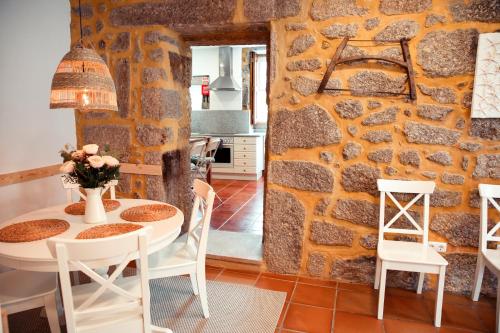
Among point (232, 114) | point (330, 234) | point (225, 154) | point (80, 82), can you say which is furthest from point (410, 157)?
point (232, 114)

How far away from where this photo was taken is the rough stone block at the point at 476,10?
212 cm

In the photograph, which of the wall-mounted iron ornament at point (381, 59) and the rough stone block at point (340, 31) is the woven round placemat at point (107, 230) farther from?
the rough stone block at point (340, 31)

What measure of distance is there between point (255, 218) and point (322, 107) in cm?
198

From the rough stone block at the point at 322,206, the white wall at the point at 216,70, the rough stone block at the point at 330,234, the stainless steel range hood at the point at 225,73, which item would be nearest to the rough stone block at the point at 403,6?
the rough stone block at the point at 322,206

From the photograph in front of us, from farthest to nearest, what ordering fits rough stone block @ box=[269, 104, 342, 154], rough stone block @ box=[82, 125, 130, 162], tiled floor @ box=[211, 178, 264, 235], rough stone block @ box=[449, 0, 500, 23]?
tiled floor @ box=[211, 178, 264, 235] → rough stone block @ box=[82, 125, 130, 162] → rough stone block @ box=[269, 104, 342, 154] → rough stone block @ box=[449, 0, 500, 23]

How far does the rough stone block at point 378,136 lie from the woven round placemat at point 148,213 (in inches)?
57.6

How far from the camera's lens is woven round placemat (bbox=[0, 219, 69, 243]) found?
63.6 inches

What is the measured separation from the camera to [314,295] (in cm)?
241

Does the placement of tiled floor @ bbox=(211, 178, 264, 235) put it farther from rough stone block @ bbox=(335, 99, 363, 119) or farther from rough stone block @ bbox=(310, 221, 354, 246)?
rough stone block @ bbox=(335, 99, 363, 119)

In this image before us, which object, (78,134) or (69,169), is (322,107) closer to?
(69,169)

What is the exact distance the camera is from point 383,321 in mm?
2113

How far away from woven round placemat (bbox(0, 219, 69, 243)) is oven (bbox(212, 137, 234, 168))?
14.4 ft

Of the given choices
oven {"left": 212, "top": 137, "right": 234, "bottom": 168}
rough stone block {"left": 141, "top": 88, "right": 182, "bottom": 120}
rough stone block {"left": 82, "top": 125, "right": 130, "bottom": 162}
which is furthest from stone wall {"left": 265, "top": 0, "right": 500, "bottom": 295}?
oven {"left": 212, "top": 137, "right": 234, "bottom": 168}

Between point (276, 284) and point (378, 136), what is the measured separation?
1358 millimetres
